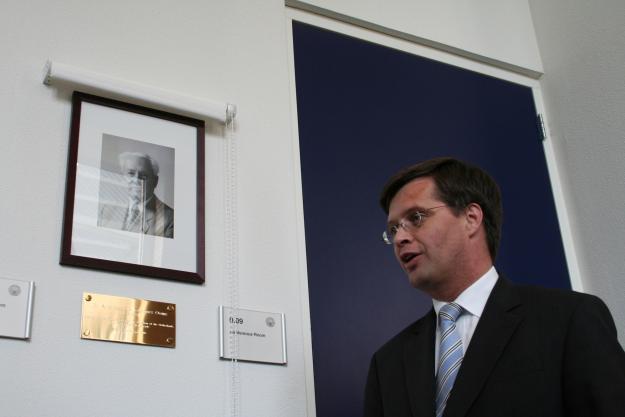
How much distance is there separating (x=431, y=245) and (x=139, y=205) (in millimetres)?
732

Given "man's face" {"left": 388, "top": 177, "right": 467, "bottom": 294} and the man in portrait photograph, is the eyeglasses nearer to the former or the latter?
"man's face" {"left": 388, "top": 177, "right": 467, "bottom": 294}

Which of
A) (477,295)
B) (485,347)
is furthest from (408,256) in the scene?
(485,347)

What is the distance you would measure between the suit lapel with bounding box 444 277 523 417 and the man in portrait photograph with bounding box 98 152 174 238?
81cm

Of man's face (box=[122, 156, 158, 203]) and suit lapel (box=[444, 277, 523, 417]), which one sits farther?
man's face (box=[122, 156, 158, 203])

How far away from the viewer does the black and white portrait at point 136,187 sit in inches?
79.7

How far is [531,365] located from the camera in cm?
163

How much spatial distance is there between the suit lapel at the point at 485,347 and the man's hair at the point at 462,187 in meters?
0.25

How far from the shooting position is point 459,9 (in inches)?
122

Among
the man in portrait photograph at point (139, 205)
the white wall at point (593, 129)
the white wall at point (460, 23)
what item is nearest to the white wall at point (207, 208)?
the man in portrait photograph at point (139, 205)

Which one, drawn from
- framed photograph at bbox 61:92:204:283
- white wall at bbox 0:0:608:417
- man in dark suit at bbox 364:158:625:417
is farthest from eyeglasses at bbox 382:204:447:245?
framed photograph at bbox 61:92:204:283

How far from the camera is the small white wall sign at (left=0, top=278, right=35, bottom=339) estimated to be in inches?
68.9

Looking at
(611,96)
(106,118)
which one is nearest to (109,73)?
(106,118)

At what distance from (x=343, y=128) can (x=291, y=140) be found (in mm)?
237

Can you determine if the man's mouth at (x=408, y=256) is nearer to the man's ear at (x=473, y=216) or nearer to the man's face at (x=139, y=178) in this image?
the man's ear at (x=473, y=216)
